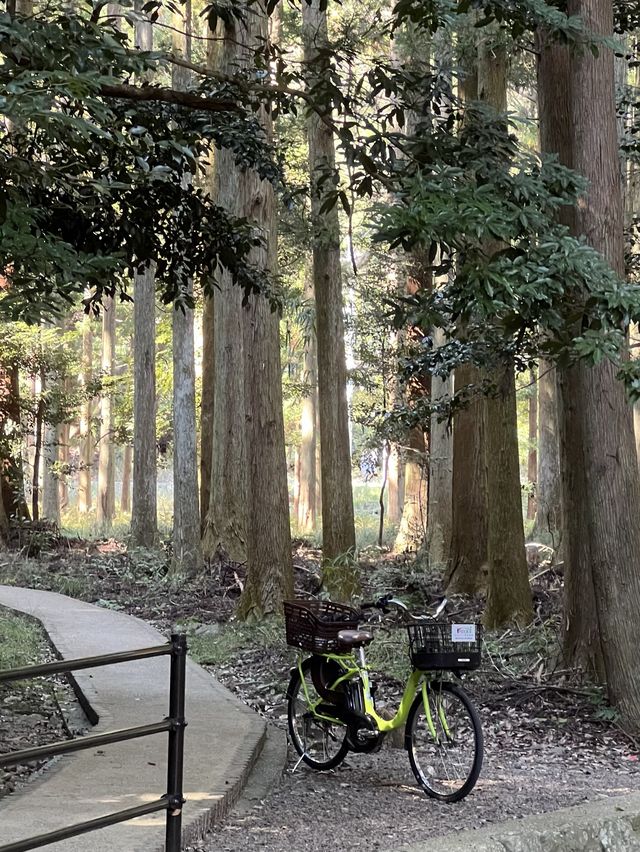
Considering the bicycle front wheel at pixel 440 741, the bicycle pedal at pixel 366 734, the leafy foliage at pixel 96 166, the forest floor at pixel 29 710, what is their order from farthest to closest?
the forest floor at pixel 29 710 < the bicycle pedal at pixel 366 734 < the bicycle front wheel at pixel 440 741 < the leafy foliage at pixel 96 166

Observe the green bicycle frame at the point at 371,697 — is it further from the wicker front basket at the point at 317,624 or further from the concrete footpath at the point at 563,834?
the concrete footpath at the point at 563,834

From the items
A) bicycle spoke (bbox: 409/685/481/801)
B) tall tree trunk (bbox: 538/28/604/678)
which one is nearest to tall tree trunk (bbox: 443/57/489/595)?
tall tree trunk (bbox: 538/28/604/678)

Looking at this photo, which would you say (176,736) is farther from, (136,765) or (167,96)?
(167,96)

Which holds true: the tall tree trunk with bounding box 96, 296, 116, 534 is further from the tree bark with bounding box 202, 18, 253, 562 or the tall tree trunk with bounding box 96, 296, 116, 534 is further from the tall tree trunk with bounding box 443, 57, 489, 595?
the tall tree trunk with bounding box 443, 57, 489, 595

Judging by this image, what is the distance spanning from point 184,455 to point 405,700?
41.3ft

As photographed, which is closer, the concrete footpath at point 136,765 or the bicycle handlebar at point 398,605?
the concrete footpath at point 136,765

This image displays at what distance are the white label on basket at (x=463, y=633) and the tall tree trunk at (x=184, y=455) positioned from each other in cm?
1200

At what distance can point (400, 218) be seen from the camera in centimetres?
651

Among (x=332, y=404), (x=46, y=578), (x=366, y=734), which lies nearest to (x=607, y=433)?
(x=366, y=734)

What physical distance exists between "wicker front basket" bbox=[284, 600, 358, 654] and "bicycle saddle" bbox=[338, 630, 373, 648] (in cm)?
5

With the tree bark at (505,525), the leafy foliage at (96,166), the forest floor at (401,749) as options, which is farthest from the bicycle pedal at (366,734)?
the tree bark at (505,525)

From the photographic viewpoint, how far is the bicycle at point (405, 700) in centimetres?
604

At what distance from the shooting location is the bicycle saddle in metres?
6.51

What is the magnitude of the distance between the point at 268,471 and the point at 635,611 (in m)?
5.81
